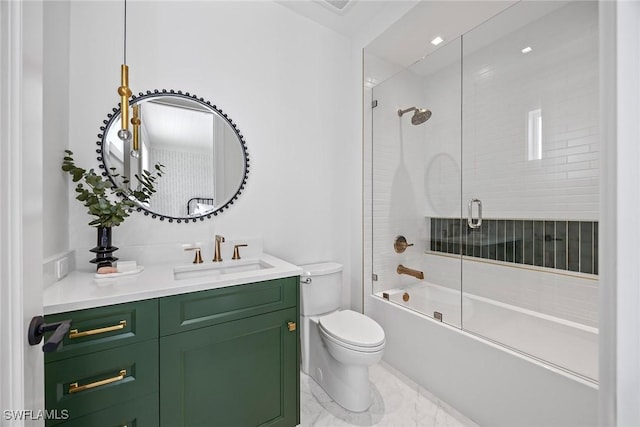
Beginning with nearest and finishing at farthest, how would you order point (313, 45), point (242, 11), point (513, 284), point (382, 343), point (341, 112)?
1. point (382, 343)
2. point (242, 11)
3. point (513, 284)
4. point (313, 45)
5. point (341, 112)

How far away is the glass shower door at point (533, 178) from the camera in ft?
5.80

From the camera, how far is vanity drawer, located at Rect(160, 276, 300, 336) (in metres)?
1.14

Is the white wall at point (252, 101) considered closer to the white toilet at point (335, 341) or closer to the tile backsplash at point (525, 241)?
the white toilet at point (335, 341)

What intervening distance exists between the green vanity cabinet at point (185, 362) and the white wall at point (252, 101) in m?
0.63

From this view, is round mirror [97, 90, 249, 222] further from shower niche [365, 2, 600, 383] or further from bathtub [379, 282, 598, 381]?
bathtub [379, 282, 598, 381]

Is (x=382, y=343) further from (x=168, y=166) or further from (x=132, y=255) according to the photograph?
(x=168, y=166)

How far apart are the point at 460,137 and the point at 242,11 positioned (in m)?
1.84

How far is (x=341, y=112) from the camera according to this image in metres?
2.40

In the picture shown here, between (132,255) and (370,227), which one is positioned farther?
(370,227)

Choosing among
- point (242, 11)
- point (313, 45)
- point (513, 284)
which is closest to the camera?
point (242, 11)

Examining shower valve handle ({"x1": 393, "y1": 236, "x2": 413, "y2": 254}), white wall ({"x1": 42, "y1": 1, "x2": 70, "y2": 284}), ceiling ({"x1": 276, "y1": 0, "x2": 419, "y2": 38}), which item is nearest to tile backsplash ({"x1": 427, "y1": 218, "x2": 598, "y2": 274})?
shower valve handle ({"x1": 393, "y1": 236, "x2": 413, "y2": 254})

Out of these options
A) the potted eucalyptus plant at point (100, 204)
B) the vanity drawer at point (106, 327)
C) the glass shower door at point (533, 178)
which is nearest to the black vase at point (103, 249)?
the potted eucalyptus plant at point (100, 204)

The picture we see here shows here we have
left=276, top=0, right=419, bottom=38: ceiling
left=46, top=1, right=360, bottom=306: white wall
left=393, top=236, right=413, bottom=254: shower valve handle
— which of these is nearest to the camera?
left=46, top=1, right=360, bottom=306: white wall
